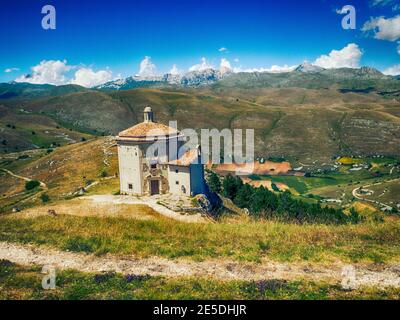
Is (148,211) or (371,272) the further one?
(148,211)

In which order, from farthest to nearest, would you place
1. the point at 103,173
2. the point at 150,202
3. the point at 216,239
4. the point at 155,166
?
the point at 103,173 → the point at 155,166 → the point at 150,202 → the point at 216,239

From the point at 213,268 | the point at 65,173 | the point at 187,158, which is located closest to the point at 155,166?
the point at 187,158

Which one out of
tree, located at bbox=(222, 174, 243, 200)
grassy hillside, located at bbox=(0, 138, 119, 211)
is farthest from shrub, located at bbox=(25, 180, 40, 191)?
tree, located at bbox=(222, 174, 243, 200)

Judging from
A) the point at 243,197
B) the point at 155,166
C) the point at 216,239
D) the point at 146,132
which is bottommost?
the point at 243,197

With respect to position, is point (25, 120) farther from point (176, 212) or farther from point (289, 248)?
point (289, 248)

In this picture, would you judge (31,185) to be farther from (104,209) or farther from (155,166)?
(104,209)

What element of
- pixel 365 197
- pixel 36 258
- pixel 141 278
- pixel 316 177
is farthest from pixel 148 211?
pixel 316 177

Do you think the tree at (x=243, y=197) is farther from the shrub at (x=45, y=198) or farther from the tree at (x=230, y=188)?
the shrub at (x=45, y=198)

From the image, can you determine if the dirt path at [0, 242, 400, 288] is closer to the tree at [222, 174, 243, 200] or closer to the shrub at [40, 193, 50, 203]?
the shrub at [40, 193, 50, 203]
